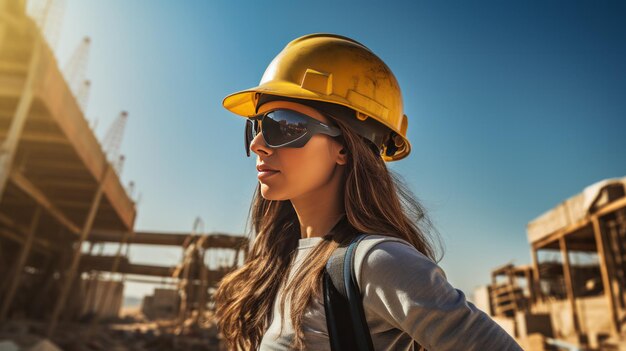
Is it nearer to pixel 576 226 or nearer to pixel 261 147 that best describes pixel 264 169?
pixel 261 147

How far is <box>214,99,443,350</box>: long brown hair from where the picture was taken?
1.42 m

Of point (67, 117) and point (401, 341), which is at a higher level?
point (67, 117)

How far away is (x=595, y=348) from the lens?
34.8 feet

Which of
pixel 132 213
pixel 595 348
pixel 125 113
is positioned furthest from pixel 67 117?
pixel 125 113

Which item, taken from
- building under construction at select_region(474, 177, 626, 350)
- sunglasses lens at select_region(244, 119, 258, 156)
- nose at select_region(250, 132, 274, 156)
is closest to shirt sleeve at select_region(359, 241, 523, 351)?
nose at select_region(250, 132, 274, 156)

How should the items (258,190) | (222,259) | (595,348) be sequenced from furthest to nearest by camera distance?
(222,259) → (595,348) → (258,190)

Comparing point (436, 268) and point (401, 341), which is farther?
point (401, 341)

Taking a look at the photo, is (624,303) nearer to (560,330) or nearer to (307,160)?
(560,330)

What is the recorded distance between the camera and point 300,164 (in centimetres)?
164

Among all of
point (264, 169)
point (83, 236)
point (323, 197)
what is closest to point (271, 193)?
point (264, 169)

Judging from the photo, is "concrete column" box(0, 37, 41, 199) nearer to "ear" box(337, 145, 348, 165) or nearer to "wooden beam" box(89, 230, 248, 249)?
"ear" box(337, 145, 348, 165)

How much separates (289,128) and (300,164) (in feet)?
0.46

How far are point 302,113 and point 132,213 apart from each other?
1999 centimetres

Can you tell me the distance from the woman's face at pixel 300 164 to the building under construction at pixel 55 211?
0.78m
